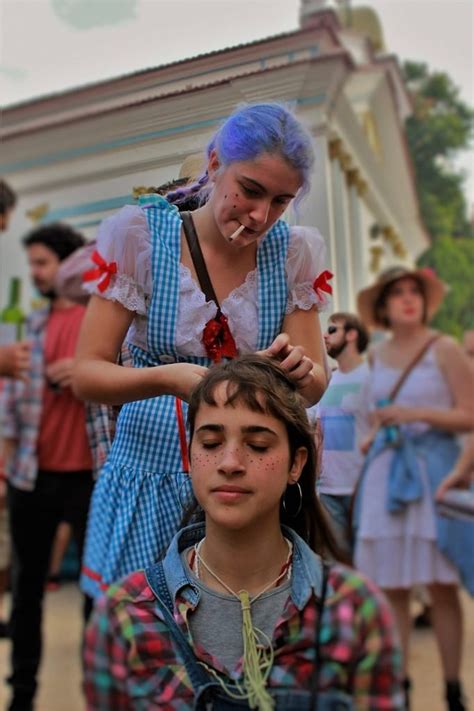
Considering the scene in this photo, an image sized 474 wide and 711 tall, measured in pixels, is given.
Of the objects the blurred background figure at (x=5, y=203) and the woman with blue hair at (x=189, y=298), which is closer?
the woman with blue hair at (x=189, y=298)

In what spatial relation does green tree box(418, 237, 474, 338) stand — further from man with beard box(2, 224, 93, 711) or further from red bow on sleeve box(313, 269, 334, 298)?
red bow on sleeve box(313, 269, 334, 298)

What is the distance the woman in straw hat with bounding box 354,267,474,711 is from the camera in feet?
8.22

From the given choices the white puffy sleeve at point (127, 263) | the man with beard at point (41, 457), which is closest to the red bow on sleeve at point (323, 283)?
the white puffy sleeve at point (127, 263)

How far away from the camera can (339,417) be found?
4.24ft

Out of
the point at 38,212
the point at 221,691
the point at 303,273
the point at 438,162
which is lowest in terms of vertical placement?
the point at 221,691

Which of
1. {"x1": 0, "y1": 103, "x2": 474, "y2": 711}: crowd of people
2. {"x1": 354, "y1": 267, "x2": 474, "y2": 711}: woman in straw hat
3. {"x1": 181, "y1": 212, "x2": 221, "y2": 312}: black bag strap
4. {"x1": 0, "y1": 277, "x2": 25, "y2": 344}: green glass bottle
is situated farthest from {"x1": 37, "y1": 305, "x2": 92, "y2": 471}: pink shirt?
{"x1": 181, "y1": 212, "x2": 221, "y2": 312}: black bag strap

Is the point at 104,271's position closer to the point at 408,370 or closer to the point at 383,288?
the point at 408,370

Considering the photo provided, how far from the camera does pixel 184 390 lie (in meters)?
1.01

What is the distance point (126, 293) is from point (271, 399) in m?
0.27

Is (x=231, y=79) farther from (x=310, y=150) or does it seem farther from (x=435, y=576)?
(x=435, y=576)

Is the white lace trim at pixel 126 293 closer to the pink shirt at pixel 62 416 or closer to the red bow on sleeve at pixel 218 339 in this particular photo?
the red bow on sleeve at pixel 218 339

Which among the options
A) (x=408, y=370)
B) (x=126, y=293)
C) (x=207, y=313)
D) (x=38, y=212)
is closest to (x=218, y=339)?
(x=207, y=313)

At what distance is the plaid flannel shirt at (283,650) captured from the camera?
2.84 ft

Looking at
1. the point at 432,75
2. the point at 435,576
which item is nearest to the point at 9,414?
the point at 435,576
